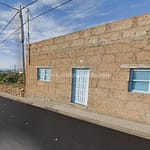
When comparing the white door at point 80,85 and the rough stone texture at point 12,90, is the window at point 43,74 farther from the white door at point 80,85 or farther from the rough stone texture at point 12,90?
the rough stone texture at point 12,90

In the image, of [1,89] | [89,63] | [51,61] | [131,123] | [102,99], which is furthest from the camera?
[1,89]

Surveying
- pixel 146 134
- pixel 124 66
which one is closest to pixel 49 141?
pixel 146 134

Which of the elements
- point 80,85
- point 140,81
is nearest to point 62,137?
point 140,81

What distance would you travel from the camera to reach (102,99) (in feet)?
29.1

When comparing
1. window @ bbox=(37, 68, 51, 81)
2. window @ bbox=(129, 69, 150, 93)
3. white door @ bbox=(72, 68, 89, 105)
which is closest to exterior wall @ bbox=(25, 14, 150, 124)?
window @ bbox=(129, 69, 150, 93)

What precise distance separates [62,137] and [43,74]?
8924mm

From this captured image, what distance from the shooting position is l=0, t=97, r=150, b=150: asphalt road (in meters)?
4.82

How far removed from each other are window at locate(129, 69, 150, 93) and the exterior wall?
0.77 ft

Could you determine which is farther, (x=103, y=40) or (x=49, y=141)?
(x=103, y=40)

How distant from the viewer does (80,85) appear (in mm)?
10477

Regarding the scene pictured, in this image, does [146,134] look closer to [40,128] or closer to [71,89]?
[40,128]

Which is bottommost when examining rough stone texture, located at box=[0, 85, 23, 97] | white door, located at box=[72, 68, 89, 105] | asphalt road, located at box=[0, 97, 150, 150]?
rough stone texture, located at box=[0, 85, 23, 97]

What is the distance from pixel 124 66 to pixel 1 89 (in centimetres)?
1782

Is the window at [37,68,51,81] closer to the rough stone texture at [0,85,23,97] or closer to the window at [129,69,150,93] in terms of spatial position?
the rough stone texture at [0,85,23,97]
